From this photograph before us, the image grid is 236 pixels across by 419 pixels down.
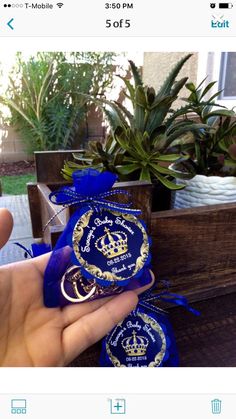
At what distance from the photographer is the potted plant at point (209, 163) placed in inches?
20.7

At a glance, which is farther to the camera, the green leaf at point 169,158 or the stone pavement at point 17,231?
the stone pavement at point 17,231

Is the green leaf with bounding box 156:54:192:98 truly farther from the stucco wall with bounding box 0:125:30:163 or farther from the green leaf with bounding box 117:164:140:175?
the stucco wall with bounding box 0:125:30:163

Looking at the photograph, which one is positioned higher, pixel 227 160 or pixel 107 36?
pixel 107 36

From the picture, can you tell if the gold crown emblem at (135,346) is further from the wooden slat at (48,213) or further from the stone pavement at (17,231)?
the stone pavement at (17,231)

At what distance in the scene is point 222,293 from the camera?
537mm

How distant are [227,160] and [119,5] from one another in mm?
284

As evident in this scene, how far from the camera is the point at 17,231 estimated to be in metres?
0.72

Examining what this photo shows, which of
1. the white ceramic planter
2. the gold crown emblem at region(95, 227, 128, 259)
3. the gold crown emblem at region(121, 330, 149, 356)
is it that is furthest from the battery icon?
the gold crown emblem at region(121, 330, 149, 356)

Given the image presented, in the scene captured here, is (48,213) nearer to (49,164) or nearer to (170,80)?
(49,164)

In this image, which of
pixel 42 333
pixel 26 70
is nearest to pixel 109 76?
pixel 26 70

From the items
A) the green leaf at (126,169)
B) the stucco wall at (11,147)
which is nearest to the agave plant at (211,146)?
the green leaf at (126,169)
